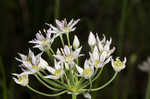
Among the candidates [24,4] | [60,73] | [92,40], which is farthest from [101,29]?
[60,73]

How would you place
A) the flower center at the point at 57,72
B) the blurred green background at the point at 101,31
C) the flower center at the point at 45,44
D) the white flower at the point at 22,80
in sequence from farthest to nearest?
the blurred green background at the point at 101,31 → the flower center at the point at 45,44 → the white flower at the point at 22,80 → the flower center at the point at 57,72

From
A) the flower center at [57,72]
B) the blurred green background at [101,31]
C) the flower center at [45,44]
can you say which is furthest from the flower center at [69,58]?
the blurred green background at [101,31]

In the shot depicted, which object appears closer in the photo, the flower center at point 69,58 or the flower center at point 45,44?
the flower center at point 69,58

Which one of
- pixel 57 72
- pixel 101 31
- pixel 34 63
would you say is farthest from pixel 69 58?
pixel 101 31

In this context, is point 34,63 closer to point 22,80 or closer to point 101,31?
point 22,80

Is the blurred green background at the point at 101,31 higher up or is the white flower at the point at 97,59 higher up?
the blurred green background at the point at 101,31

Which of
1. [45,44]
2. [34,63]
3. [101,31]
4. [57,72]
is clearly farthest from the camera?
[101,31]

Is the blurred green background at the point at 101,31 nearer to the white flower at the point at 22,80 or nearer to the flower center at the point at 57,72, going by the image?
the white flower at the point at 22,80

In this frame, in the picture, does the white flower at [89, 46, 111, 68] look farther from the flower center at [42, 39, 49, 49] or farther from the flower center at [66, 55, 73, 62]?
the flower center at [42, 39, 49, 49]

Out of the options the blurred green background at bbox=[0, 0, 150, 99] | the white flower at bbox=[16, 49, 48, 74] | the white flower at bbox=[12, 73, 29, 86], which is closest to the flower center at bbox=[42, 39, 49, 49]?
the white flower at bbox=[16, 49, 48, 74]

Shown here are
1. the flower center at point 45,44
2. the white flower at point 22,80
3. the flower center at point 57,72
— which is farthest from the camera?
the flower center at point 45,44

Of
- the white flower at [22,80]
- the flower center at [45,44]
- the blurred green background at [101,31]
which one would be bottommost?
the white flower at [22,80]
